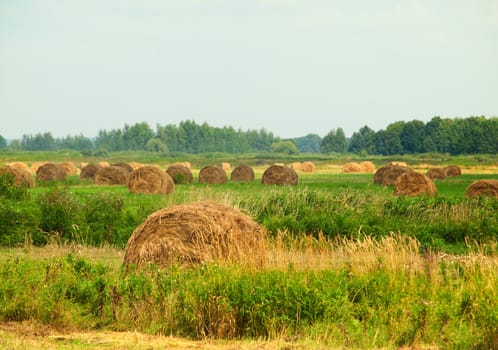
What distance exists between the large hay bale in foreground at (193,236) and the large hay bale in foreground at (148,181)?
24166 millimetres

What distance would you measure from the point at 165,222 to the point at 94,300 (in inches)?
145

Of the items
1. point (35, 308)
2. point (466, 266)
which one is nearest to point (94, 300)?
point (35, 308)

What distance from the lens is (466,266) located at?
1314 centimetres

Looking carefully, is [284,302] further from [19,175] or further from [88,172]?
[88,172]

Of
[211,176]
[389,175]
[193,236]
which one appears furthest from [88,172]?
[193,236]

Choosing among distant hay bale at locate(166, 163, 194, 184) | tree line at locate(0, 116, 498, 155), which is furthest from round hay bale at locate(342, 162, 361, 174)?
tree line at locate(0, 116, 498, 155)

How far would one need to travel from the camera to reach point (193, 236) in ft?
50.5

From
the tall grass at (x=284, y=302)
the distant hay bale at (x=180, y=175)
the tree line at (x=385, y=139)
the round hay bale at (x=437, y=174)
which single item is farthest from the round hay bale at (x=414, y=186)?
the tree line at (x=385, y=139)

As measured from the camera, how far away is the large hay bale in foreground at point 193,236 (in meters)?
15.2

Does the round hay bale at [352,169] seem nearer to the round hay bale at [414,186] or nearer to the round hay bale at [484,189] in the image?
the round hay bale at [414,186]

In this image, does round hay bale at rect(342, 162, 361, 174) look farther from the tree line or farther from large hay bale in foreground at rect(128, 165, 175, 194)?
the tree line

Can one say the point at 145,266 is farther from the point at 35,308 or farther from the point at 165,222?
the point at 35,308

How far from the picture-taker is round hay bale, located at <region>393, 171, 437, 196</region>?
125ft

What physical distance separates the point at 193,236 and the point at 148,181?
2521cm
